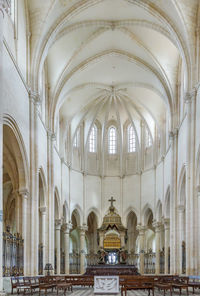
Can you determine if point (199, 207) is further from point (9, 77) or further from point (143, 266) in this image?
point (143, 266)

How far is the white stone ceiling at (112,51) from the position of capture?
26.0m

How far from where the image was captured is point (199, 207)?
24.7 meters

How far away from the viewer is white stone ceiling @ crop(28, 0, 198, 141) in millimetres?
25981

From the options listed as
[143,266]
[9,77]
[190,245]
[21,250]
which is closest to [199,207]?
[190,245]

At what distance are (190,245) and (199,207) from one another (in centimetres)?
211

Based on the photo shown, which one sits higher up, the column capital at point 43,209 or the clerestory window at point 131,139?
the clerestory window at point 131,139

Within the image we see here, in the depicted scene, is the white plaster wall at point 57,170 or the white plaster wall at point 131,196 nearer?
the white plaster wall at point 57,170

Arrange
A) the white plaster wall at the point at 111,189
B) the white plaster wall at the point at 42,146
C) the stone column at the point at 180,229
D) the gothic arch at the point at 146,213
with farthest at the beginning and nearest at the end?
1. the white plaster wall at the point at 111,189
2. the gothic arch at the point at 146,213
3. the stone column at the point at 180,229
4. the white plaster wall at the point at 42,146

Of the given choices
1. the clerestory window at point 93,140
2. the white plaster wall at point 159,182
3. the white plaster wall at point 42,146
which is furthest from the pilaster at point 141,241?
the white plaster wall at point 42,146

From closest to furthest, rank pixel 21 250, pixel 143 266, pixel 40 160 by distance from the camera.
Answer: pixel 21 250 → pixel 40 160 → pixel 143 266

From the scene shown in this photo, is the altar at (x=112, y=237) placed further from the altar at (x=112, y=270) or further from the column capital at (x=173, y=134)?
the column capital at (x=173, y=134)

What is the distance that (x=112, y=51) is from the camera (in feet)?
110

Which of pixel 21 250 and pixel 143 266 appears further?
pixel 143 266

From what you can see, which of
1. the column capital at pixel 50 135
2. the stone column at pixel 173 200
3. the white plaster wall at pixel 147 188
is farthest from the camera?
the white plaster wall at pixel 147 188
